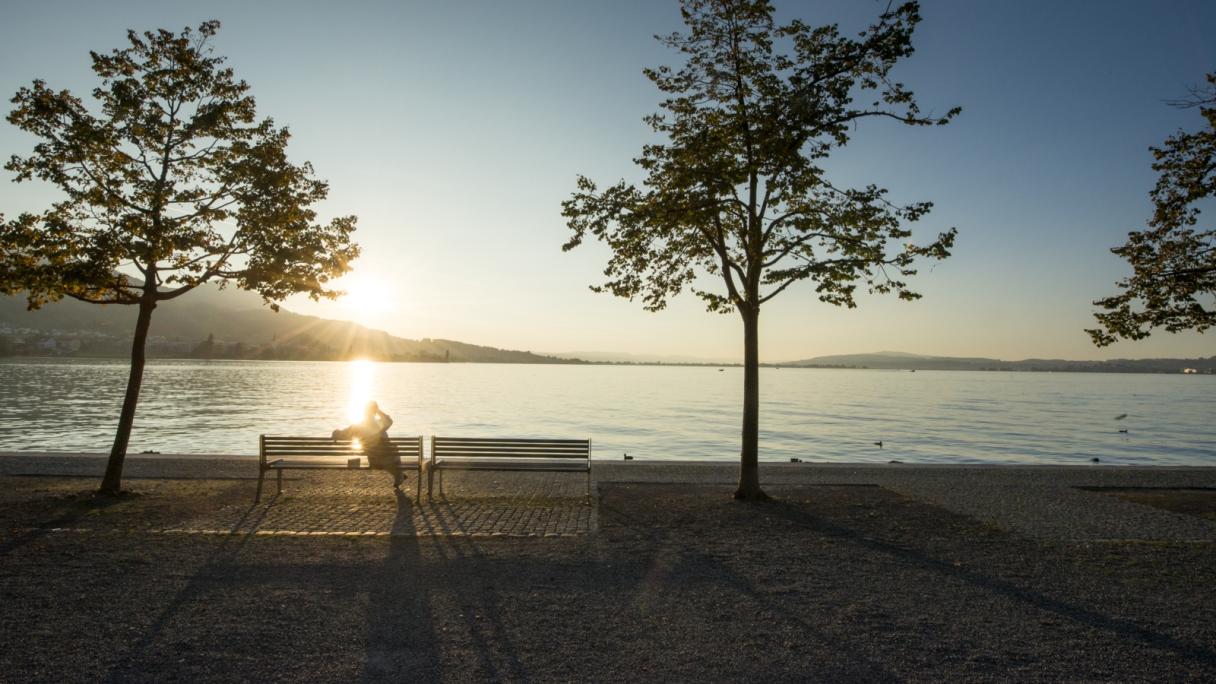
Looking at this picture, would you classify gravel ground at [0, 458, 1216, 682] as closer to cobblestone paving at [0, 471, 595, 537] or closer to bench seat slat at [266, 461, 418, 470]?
cobblestone paving at [0, 471, 595, 537]

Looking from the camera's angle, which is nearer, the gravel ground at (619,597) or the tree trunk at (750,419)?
the gravel ground at (619,597)

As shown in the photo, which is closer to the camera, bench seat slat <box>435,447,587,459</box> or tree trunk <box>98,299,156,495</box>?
tree trunk <box>98,299,156,495</box>

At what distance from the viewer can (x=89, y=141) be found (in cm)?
1119

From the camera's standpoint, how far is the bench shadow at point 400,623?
4961 mm

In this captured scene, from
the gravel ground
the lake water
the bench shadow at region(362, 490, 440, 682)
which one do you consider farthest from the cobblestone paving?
the lake water

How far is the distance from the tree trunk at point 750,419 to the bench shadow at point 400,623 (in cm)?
596

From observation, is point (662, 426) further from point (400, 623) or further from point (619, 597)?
point (400, 623)

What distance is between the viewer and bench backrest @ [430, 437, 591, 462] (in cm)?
1173

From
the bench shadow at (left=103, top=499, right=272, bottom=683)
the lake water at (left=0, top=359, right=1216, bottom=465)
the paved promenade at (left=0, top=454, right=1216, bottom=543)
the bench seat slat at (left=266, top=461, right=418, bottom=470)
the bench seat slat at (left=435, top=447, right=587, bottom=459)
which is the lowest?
the lake water at (left=0, top=359, right=1216, bottom=465)

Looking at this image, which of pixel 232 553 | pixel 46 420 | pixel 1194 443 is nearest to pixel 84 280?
pixel 232 553

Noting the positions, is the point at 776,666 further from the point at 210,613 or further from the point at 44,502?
the point at 44,502

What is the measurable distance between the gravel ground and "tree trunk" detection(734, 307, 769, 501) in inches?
37.2

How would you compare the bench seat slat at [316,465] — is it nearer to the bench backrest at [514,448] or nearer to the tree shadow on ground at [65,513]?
the bench backrest at [514,448]

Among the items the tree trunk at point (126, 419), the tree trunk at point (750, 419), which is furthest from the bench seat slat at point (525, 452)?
the tree trunk at point (126, 419)
